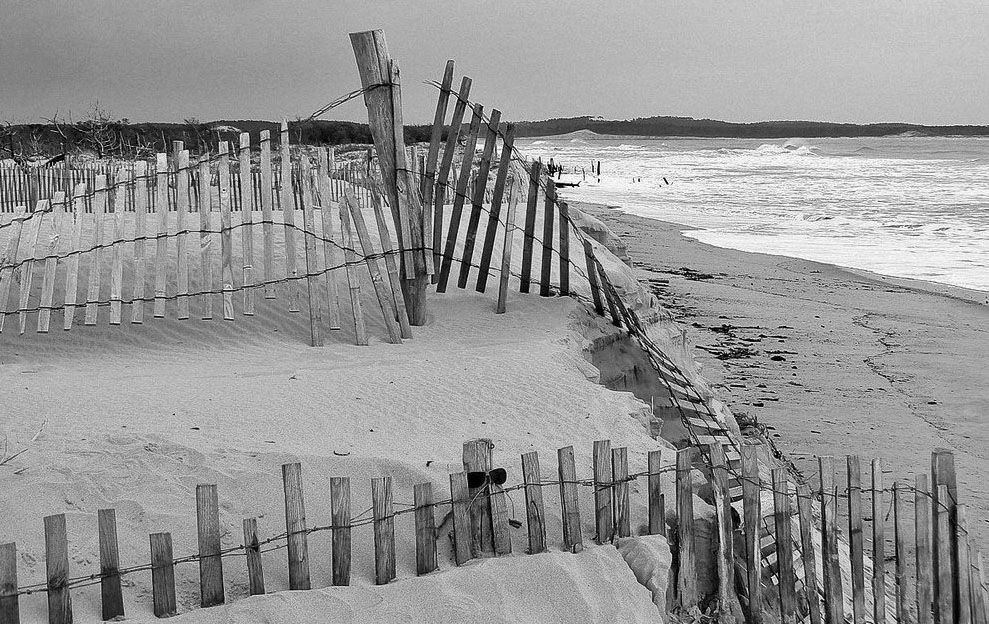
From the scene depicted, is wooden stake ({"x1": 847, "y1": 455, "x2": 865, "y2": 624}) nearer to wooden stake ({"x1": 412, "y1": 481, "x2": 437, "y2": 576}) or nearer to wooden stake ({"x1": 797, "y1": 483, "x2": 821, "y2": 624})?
wooden stake ({"x1": 797, "y1": 483, "x2": 821, "y2": 624})

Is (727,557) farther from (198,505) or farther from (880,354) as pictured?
(880,354)

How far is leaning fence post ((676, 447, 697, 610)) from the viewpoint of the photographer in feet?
11.9

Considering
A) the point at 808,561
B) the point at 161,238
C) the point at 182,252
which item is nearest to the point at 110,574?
the point at 808,561

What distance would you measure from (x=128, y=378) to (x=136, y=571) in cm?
285

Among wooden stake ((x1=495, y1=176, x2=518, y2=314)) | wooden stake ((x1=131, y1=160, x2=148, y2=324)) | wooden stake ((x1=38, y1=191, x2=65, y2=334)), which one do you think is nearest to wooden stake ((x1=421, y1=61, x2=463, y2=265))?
wooden stake ((x1=495, y1=176, x2=518, y2=314))

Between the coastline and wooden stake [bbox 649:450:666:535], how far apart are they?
9.72ft

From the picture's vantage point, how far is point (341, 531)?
10.8 ft

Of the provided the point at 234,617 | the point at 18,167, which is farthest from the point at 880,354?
the point at 18,167

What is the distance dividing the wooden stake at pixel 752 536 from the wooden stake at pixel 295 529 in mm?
1737

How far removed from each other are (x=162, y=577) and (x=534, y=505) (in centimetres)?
136

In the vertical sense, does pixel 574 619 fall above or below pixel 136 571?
below

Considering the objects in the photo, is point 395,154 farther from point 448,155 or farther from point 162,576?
point 162,576

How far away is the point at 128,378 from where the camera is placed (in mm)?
5820

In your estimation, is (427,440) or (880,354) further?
(880,354)
